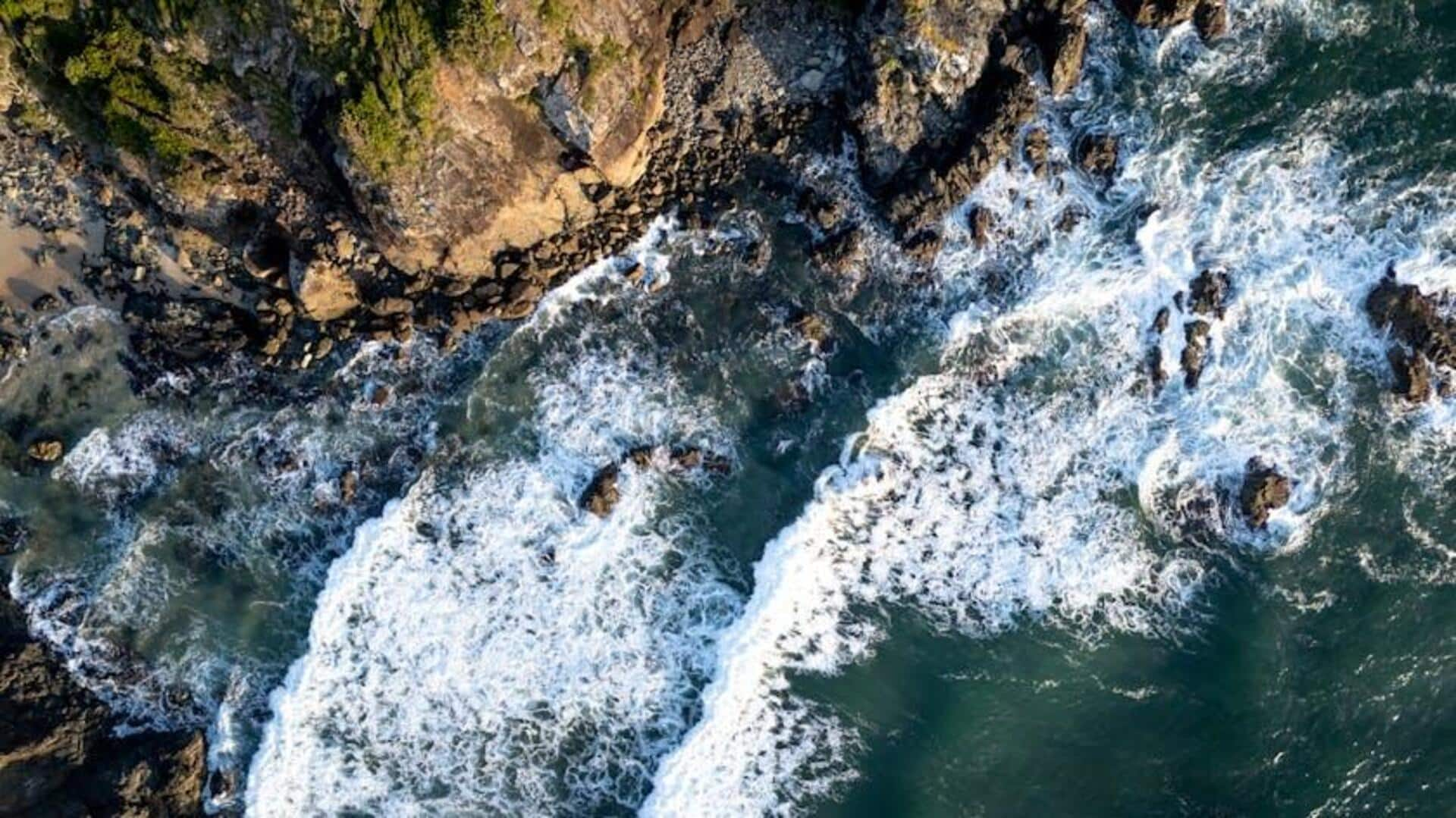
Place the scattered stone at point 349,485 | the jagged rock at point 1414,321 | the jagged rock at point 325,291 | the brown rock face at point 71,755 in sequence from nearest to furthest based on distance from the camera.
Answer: the jagged rock at point 1414,321 < the jagged rock at point 325,291 < the brown rock face at point 71,755 < the scattered stone at point 349,485

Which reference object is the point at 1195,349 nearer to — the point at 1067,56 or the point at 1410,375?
the point at 1410,375

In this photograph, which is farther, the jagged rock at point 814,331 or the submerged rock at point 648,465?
the submerged rock at point 648,465

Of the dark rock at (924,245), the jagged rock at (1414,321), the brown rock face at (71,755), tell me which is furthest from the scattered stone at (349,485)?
the jagged rock at (1414,321)

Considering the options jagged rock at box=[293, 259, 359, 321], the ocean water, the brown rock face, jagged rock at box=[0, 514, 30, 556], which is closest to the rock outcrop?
the ocean water

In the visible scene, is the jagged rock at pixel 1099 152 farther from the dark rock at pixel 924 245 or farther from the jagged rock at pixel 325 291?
the jagged rock at pixel 325 291

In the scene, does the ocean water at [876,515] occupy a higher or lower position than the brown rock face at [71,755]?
higher

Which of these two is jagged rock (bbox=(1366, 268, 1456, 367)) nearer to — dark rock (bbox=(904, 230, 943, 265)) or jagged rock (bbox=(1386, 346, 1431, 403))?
jagged rock (bbox=(1386, 346, 1431, 403))

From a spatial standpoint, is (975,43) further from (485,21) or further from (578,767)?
(578,767)

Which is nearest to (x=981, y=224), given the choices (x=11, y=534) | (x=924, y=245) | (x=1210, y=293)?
(x=924, y=245)
